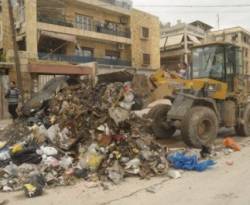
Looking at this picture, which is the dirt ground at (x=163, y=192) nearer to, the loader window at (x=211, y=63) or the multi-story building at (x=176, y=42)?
the loader window at (x=211, y=63)

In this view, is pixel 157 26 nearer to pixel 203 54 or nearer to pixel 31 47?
pixel 31 47

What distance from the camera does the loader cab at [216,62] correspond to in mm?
10141

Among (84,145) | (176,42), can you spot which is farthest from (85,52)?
(84,145)

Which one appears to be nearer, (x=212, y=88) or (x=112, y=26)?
(x=212, y=88)

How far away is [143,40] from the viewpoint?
3266 cm

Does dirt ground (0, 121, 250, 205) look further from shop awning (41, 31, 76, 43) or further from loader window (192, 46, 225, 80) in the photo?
shop awning (41, 31, 76, 43)

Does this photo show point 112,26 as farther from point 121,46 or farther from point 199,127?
point 199,127

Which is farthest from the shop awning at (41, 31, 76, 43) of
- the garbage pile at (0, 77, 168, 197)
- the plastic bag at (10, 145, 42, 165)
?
the plastic bag at (10, 145, 42, 165)

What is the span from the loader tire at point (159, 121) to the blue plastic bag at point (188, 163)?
3.13m

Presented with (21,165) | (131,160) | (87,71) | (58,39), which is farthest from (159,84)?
(58,39)

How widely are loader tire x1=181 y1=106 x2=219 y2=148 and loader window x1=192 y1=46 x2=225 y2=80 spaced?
4.60 feet

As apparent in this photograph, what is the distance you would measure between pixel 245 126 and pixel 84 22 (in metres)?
20.3

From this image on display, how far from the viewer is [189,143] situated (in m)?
8.67

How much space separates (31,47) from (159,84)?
1530cm
